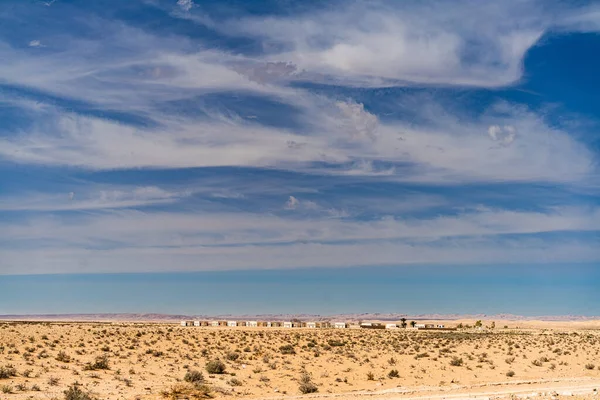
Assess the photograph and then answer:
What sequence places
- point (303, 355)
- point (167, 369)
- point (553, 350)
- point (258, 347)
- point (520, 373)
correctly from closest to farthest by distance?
point (167, 369) → point (520, 373) → point (303, 355) → point (258, 347) → point (553, 350)

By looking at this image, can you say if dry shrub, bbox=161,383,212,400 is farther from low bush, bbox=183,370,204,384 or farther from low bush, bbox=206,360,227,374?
low bush, bbox=206,360,227,374

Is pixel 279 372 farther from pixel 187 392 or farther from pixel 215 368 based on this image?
pixel 187 392

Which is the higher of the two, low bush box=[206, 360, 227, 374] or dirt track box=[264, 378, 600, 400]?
low bush box=[206, 360, 227, 374]

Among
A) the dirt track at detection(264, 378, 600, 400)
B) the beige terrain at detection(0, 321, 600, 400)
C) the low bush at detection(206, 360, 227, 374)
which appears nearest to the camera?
the dirt track at detection(264, 378, 600, 400)

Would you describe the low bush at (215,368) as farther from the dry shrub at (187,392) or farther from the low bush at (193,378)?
the dry shrub at (187,392)

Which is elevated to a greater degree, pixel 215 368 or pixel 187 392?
pixel 215 368

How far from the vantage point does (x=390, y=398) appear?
3072 centimetres

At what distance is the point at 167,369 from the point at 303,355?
1490 cm

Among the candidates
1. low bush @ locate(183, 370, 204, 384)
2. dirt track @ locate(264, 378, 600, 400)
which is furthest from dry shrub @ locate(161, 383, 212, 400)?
dirt track @ locate(264, 378, 600, 400)

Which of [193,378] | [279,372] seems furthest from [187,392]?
[279,372]

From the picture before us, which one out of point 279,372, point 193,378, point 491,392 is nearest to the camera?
point 491,392

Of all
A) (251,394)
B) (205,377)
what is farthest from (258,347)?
(251,394)

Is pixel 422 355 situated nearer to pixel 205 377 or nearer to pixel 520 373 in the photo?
pixel 520 373

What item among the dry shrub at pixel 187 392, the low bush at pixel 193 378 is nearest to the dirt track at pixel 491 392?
the dry shrub at pixel 187 392
